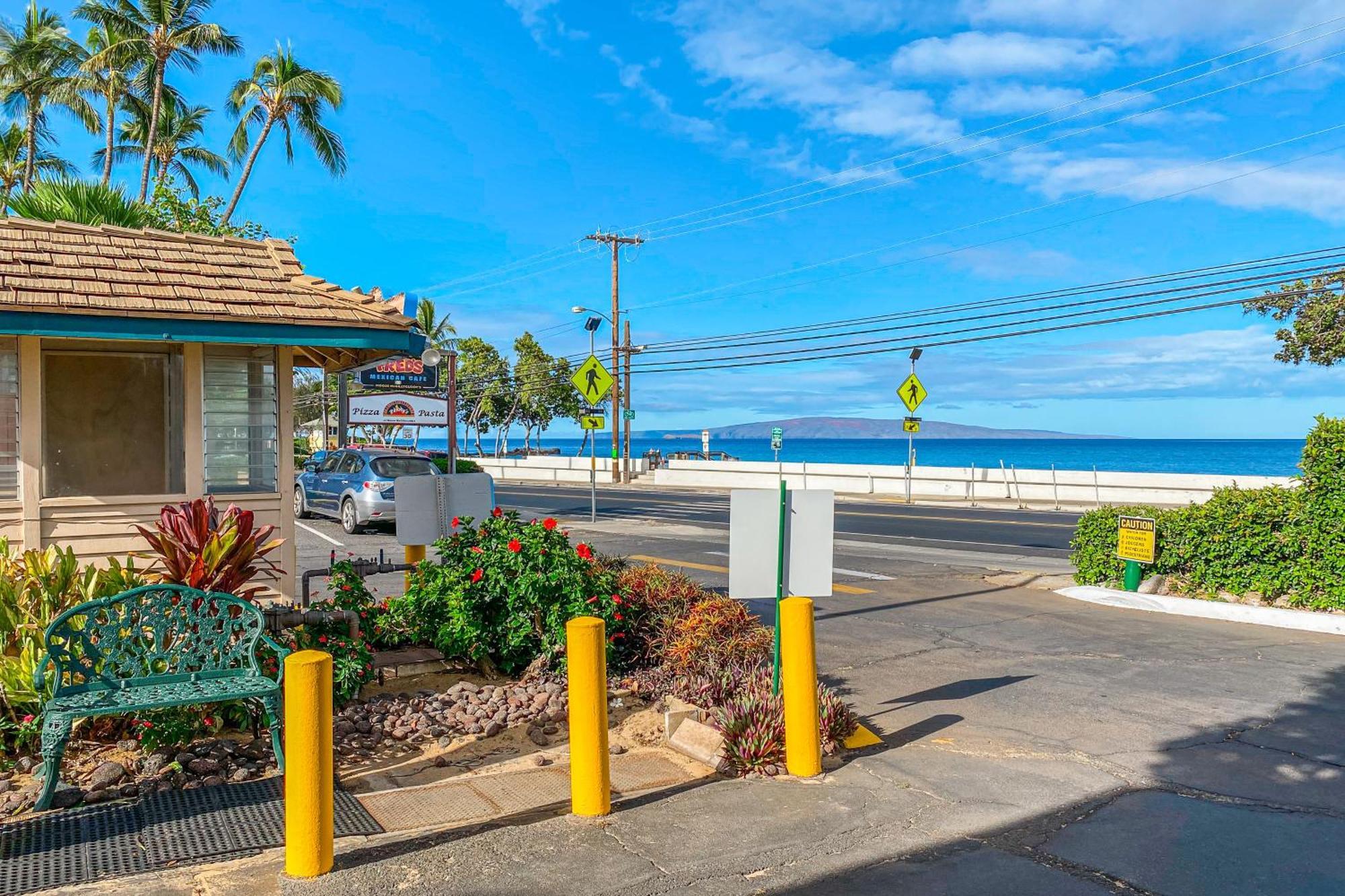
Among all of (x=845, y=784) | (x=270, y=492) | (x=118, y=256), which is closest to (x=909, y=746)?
(x=845, y=784)

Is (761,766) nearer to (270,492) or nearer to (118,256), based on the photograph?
(270,492)

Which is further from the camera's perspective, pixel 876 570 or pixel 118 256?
pixel 876 570

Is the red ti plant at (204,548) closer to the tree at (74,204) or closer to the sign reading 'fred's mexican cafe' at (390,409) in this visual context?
the tree at (74,204)

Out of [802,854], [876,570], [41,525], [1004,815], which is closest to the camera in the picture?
[802,854]

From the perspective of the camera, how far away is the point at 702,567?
14617 millimetres

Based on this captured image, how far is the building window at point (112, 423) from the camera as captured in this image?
732 cm

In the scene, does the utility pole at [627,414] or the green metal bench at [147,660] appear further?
the utility pole at [627,414]

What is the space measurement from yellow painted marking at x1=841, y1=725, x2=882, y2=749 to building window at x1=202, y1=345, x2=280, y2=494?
4874 millimetres

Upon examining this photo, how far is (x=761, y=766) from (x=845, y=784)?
47 cm

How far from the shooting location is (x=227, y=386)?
7613 millimetres

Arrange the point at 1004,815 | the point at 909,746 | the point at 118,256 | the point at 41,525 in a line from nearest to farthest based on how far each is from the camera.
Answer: the point at 1004,815
the point at 909,746
the point at 41,525
the point at 118,256

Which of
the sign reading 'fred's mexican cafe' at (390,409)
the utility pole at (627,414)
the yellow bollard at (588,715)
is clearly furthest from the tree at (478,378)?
the yellow bollard at (588,715)

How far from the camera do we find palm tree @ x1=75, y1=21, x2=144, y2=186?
82.1ft

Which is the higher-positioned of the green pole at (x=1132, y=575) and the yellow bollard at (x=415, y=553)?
the yellow bollard at (x=415, y=553)
